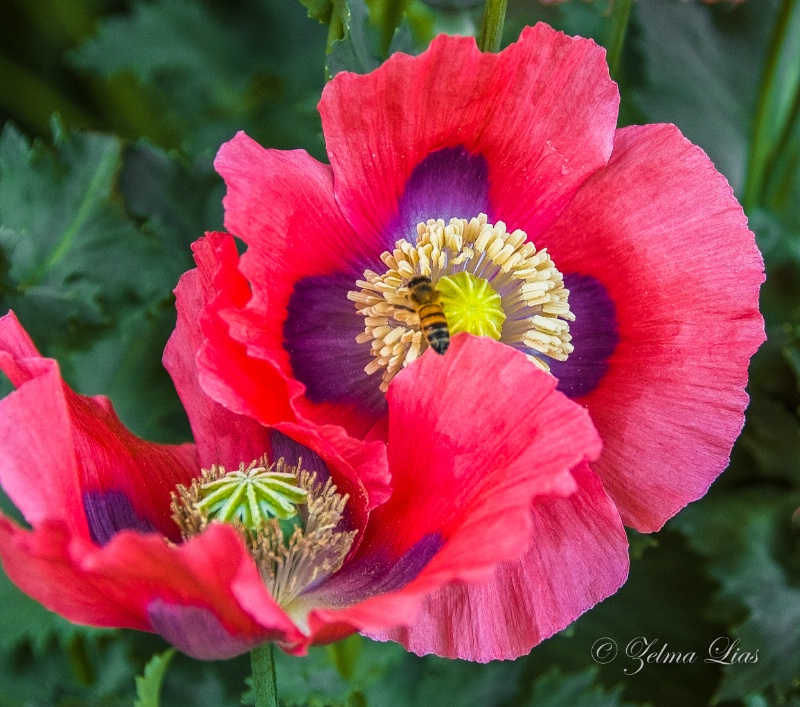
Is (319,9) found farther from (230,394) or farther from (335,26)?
(230,394)

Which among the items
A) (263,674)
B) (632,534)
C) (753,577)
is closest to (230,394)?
(263,674)

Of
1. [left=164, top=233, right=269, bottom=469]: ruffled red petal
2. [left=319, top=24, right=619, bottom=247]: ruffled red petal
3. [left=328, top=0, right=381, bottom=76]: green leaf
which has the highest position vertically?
[left=328, top=0, right=381, bottom=76]: green leaf

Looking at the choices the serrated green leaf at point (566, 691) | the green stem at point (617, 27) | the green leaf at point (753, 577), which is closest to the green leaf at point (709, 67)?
the green stem at point (617, 27)

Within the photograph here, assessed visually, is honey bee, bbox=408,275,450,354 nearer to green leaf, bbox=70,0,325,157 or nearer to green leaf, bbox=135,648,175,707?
green leaf, bbox=135,648,175,707

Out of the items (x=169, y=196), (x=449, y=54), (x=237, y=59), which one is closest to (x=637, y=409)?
(x=449, y=54)

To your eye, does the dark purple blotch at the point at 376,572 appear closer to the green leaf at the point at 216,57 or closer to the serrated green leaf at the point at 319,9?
the serrated green leaf at the point at 319,9

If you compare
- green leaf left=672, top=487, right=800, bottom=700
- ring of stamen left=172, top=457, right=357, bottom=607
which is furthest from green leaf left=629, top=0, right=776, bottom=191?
ring of stamen left=172, top=457, right=357, bottom=607

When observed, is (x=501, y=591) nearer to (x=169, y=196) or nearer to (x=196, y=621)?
(x=196, y=621)
